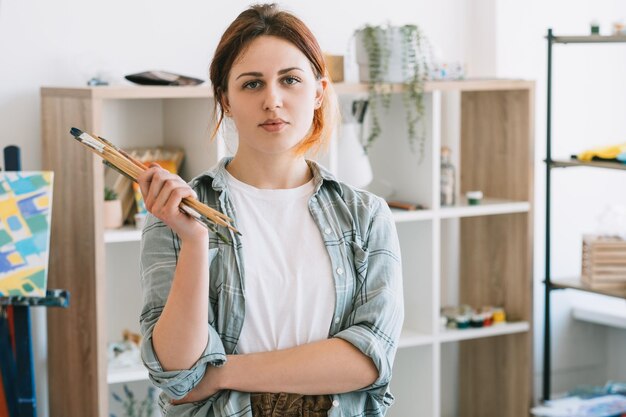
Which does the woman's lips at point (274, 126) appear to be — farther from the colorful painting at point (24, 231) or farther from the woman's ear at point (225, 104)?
the colorful painting at point (24, 231)

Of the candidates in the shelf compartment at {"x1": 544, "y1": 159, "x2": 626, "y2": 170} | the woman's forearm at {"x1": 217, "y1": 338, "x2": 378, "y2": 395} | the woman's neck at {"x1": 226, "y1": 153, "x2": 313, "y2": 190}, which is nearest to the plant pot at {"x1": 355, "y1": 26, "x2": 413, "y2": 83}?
the shelf compartment at {"x1": 544, "y1": 159, "x2": 626, "y2": 170}

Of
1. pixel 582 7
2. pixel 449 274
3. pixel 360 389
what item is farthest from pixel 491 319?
pixel 360 389

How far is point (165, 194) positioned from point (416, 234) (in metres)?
2.29

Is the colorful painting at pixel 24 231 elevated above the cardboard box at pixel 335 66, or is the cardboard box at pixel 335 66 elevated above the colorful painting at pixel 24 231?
the cardboard box at pixel 335 66

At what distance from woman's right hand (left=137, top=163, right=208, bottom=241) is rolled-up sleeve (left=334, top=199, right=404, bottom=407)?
1.08 feet

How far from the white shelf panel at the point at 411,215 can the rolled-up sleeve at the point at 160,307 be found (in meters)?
1.91

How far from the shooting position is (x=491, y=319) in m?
3.63

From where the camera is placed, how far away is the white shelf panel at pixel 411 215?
332 cm

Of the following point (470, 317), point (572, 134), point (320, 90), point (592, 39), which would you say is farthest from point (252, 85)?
point (572, 134)

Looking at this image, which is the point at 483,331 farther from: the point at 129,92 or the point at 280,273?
the point at 280,273

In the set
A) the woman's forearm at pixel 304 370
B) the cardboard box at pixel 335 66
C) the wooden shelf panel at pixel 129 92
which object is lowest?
the woman's forearm at pixel 304 370

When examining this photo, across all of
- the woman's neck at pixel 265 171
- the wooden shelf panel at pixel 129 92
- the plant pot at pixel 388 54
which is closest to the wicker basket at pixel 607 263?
the plant pot at pixel 388 54

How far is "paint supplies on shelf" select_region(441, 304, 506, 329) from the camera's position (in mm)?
3568

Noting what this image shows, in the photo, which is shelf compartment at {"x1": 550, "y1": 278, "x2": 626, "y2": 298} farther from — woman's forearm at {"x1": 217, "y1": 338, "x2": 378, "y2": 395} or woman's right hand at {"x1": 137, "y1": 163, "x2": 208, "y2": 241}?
woman's right hand at {"x1": 137, "y1": 163, "x2": 208, "y2": 241}
